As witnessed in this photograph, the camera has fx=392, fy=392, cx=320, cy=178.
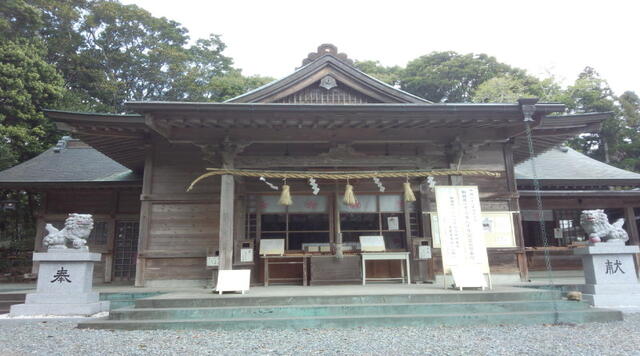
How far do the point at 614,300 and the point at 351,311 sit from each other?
178 inches

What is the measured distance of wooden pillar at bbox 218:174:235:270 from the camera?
7504mm

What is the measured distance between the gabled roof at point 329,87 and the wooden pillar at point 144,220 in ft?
8.12

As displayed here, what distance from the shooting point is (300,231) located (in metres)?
9.40

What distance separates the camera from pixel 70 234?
6.71 meters

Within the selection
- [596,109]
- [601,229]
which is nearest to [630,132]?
[596,109]

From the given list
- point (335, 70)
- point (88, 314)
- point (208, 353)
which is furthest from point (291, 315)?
point (335, 70)

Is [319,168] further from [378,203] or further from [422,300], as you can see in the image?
[422,300]

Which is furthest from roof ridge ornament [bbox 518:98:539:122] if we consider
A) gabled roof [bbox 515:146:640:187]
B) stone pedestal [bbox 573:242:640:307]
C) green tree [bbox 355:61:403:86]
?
green tree [bbox 355:61:403:86]

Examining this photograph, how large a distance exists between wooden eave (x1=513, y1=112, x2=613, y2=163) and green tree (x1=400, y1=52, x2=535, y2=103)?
2181 cm

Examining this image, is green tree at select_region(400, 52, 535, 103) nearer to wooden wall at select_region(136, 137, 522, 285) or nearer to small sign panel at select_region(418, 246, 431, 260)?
wooden wall at select_region(136, 137, 522, 285)

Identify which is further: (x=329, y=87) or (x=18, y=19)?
(x=18, y=19)

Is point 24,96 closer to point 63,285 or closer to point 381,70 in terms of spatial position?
point 63,285

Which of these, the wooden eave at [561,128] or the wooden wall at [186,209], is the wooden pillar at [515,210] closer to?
the wooden wall at [186,209]

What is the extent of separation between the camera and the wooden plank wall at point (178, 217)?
8.68m
